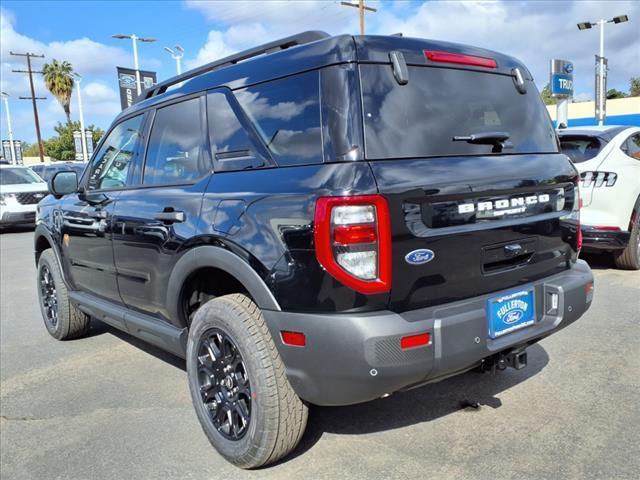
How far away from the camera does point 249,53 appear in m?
3.19

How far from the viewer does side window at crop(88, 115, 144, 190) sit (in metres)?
3.84

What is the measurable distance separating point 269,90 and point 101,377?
8.52 ft

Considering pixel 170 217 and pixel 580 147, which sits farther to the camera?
pixel 580 147

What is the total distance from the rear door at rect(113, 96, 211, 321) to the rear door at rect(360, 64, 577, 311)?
1.11 metres

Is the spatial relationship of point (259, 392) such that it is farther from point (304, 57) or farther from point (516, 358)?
point (304, 57)

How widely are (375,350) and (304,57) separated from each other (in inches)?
54.1

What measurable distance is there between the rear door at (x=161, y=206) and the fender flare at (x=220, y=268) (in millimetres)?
80

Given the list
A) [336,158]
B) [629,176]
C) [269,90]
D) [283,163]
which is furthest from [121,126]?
[629,176]

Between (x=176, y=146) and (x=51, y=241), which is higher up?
(x=176, y=146)

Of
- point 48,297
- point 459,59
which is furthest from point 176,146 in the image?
point 48,297

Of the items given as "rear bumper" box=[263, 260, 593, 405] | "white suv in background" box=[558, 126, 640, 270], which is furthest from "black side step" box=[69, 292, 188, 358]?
"white suv in background" box=[558, 126, 640, 270]

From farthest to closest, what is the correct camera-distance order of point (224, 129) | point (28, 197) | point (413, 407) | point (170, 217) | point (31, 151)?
point (31, 151), point (28, 197), point (413, 407), point (170, 217), point (224, 129)

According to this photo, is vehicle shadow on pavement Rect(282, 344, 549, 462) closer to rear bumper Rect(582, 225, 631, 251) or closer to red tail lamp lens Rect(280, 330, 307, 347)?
red tail lamp lens Rect(280, 330, 307, 347)

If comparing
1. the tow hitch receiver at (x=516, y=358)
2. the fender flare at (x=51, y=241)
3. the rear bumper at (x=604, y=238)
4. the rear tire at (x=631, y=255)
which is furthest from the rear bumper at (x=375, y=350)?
the rear tire at (x=631, y=255)
